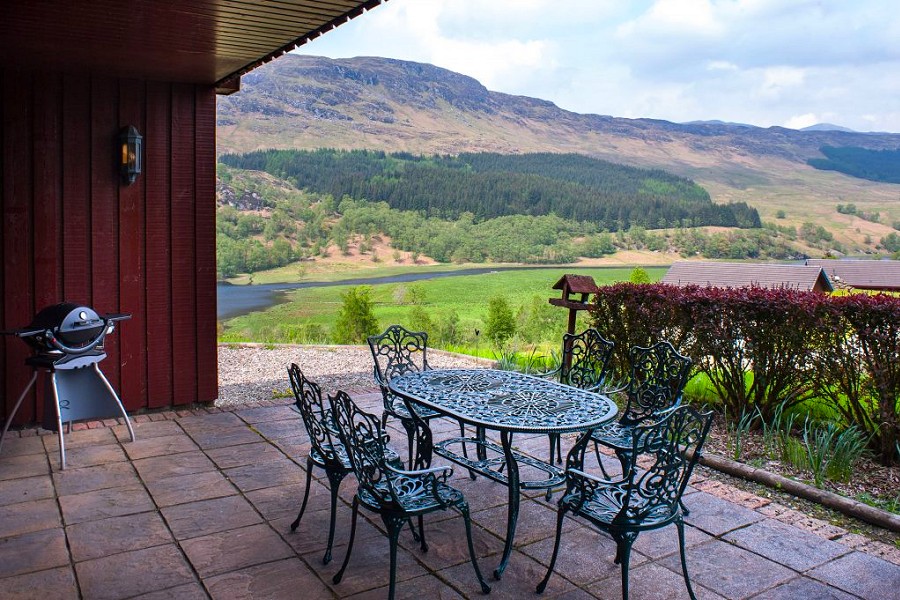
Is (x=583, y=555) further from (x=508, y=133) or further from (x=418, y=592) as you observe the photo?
(x=508, y=133)

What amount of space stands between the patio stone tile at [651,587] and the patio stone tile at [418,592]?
0.46m

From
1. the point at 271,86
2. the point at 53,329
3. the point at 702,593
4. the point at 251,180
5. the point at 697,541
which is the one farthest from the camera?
the point at 271,86

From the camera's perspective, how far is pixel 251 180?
104 feet

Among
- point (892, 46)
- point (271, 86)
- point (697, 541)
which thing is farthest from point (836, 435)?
point (892, 46)

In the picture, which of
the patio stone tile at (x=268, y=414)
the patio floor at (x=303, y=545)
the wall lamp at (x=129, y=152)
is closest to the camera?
the patio floor at (x=303, y=545)

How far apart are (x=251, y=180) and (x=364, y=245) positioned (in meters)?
6.08

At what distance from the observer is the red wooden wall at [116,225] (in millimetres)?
4281

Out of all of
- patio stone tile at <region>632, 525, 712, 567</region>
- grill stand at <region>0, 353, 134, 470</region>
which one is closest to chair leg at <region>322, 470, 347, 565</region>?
patio stone tile at <region>632, 525, 712, 567</region>

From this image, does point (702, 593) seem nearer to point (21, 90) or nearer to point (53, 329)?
point (53, 329)

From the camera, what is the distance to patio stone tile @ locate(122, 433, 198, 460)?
3.90m

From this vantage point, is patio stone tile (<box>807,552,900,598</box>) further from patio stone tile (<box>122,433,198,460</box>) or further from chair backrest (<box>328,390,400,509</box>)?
patio stone tile (<box>122,433,198,460</box>)

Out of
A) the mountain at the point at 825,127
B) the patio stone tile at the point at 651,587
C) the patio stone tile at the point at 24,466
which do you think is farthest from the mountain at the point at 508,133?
the patio stone tile at the point at 651,587

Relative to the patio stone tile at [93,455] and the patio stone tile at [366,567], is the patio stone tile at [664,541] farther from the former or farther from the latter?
the patio stone tile at [93,455]

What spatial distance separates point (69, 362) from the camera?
3877 millimetres
